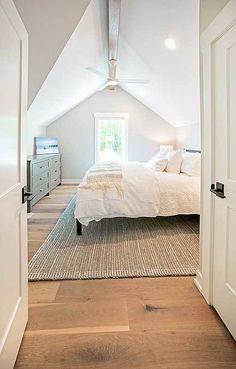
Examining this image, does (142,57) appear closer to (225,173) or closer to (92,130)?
(92,130)

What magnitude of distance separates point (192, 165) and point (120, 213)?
1.60 metres

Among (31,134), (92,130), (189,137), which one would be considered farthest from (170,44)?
(92,130)

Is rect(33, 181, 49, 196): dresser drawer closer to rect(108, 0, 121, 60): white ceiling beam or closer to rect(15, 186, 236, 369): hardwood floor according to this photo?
rect(108, 0, 121, 60): white ceiling beam

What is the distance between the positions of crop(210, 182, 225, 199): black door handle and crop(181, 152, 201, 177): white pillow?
229 cm

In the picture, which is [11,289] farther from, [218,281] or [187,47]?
[187,47]

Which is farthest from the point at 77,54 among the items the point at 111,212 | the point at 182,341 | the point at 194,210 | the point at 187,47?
the point at 182,341

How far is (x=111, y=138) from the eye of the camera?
836 cm

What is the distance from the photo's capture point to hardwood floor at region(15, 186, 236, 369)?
1.50 m

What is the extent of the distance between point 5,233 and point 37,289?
3.64 feet

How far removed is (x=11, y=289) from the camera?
1.45 m

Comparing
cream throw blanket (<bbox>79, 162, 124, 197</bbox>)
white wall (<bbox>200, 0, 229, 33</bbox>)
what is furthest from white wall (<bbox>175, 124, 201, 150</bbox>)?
white wall (<bbox>200, 0, 229, 33</bbox>)

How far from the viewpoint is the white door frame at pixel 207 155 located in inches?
75.4

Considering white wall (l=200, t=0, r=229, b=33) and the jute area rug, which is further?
the jute area rug

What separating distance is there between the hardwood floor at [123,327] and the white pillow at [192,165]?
2172 mm
